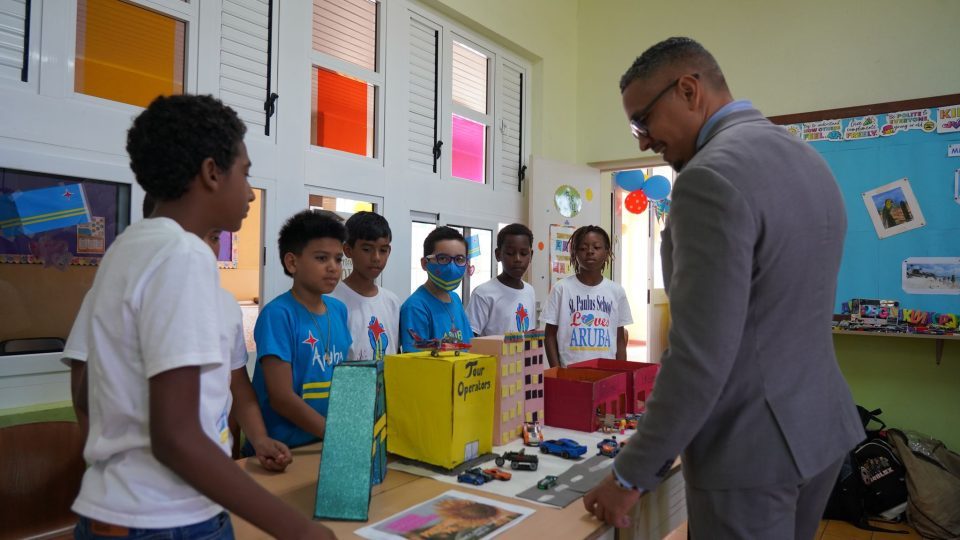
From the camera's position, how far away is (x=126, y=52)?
2.53m

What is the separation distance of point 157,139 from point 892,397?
4564mm

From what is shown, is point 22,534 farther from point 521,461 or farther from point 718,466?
point 718,466

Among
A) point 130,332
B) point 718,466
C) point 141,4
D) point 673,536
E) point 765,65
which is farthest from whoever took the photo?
point 765,65

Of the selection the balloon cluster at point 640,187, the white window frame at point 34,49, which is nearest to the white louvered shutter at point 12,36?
the white window frame at point 34,49

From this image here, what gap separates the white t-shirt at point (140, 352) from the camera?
0.78m

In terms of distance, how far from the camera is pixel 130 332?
804mm

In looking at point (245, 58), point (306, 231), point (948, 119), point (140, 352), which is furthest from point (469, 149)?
point (140, 352)

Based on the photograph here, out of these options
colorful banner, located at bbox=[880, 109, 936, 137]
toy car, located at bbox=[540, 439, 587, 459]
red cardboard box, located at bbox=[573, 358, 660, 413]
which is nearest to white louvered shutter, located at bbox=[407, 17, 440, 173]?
red cardboard box, located at bbox=[573, 358, 660, 413]

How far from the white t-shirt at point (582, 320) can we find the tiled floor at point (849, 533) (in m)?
1.03

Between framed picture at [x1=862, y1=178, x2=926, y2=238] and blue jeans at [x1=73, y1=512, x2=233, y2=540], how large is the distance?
4352 mm

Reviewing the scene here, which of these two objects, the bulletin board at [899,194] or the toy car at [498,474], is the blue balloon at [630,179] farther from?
the toy car at [498,474]

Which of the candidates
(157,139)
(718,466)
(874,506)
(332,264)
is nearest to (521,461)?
(718,466)

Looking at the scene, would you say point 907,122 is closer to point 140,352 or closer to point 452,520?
point 452,520

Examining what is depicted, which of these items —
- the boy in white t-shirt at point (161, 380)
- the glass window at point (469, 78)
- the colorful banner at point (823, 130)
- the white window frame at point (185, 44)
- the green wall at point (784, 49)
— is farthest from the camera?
the glass window at point (469, 78)
